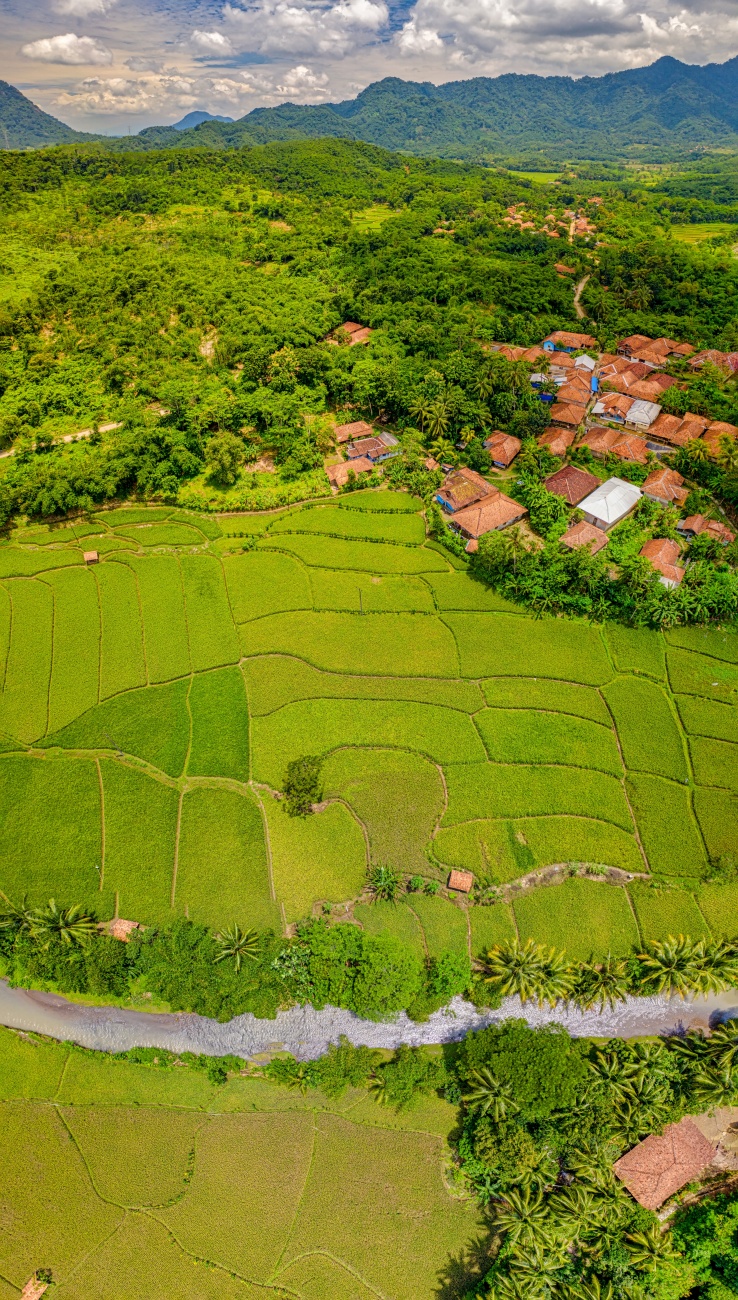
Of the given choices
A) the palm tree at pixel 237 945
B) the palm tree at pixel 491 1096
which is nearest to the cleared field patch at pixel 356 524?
the palm tree at pixel 237 945

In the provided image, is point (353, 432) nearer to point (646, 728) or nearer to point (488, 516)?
point (488, 516)

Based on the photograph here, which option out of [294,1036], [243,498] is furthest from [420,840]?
[243,498]

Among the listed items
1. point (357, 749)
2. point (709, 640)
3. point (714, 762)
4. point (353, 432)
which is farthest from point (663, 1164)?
point (353, 432)

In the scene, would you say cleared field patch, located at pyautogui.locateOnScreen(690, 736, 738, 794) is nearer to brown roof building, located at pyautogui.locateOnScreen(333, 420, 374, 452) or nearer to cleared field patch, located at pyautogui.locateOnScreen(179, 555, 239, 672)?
cleared field patch, located at pyautogui.locateOnScreen(179, 555, 239, 672)

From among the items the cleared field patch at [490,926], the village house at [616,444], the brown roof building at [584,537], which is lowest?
the cleared field patch at [490,926]

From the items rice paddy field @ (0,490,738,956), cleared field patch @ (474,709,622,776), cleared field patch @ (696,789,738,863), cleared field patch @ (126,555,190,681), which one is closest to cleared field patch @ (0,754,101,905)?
rice paddy field @ (0,490,738,956)

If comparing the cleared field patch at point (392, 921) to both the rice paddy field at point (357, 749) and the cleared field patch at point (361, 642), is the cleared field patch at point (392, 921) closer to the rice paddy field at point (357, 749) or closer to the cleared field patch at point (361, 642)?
the rice paddy field at point (357, 749)
